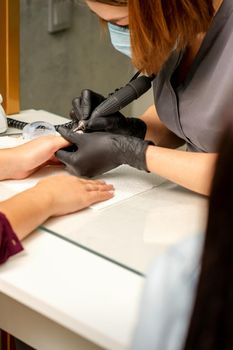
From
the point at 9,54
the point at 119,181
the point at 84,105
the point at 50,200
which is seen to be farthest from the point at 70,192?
the point at 9,54

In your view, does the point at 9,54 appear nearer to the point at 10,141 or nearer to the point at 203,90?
the point at 10,141

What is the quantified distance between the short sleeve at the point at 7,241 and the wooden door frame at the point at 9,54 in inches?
27.4

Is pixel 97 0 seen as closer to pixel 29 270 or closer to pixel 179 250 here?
pixel 29 270

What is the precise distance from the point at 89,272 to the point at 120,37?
53 centimetres

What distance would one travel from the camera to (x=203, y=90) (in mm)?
1082

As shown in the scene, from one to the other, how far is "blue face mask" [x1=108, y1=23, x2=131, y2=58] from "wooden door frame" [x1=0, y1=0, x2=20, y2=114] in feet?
1.09

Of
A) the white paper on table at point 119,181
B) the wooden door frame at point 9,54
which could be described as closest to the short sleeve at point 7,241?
the white paper on table at point 119,181

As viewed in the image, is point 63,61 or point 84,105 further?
point 63,61

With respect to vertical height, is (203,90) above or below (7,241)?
above

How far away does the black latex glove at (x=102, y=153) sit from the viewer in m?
1.07

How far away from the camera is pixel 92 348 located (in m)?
0.90

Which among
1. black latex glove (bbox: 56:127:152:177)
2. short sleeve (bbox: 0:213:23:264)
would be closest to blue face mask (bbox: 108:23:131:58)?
black latex glove (bbox: 56:127:152:177)

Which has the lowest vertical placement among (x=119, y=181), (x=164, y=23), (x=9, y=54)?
(x=119, y=181)

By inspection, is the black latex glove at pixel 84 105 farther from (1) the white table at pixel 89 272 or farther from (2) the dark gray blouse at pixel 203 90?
(1) the white table at pixel 89 272
